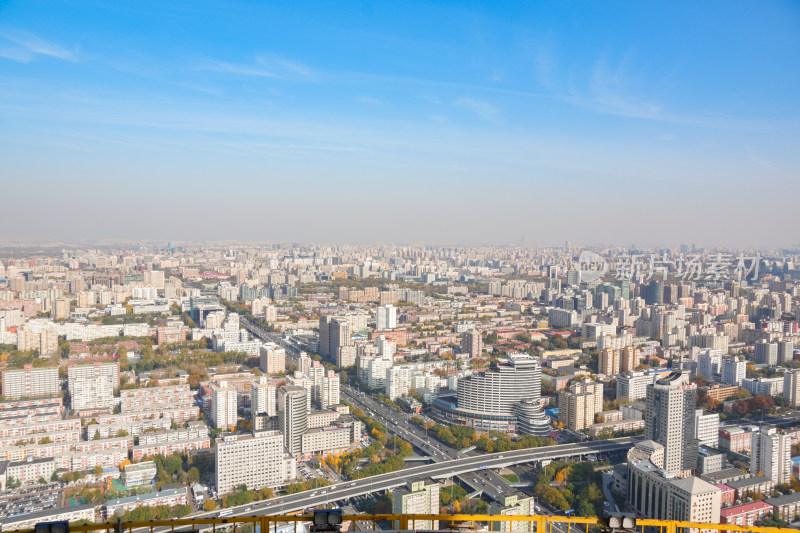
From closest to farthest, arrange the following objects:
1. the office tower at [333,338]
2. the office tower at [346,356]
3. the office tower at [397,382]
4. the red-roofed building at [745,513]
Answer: the red-roofed building at [745,513], the office tower at [397,382], the office tower at [346,356], the office tower at [333,338]

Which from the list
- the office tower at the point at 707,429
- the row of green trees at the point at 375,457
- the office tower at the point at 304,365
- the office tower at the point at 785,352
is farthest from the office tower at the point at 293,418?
the office tower at the point at 785,352

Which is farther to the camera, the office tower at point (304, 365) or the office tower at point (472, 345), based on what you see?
the office tower at point (472, 345)

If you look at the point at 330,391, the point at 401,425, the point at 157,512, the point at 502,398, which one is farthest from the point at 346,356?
the point at 157,512

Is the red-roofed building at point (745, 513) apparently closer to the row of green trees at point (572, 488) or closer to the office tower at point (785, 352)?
the row of green trees at point (572, 488)

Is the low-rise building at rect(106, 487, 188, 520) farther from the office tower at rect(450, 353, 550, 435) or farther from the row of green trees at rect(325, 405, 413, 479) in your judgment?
the office tower at rect(450, 353, 550, 435)

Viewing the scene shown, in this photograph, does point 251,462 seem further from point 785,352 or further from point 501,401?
point 785,352

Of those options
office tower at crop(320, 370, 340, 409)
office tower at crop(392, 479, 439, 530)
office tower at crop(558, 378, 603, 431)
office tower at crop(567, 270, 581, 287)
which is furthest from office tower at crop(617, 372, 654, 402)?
office tower at crop(567, 270, 581, 287)

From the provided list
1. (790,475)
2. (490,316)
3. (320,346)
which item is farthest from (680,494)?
(490,316)
